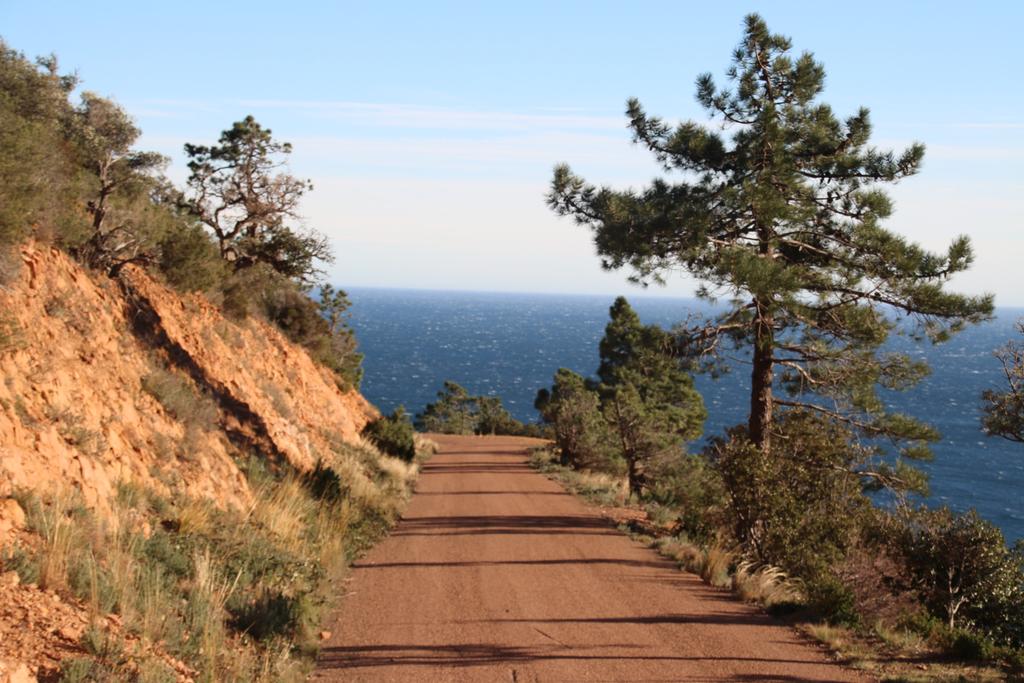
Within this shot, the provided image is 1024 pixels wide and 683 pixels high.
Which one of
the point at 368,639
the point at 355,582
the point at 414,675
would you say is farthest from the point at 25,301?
the point at 414,675

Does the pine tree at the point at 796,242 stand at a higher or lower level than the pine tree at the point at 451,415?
higher

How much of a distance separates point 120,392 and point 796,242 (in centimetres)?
1137

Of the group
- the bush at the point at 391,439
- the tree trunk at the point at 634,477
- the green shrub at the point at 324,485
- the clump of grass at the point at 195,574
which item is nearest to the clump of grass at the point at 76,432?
the clump of grass at the point at 195,574

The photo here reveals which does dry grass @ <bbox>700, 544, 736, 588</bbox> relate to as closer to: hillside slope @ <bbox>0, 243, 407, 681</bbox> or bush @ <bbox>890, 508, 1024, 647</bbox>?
bush @ <bbox>890, 508, 1024, 647</bbox>

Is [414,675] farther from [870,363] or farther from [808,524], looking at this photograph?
[870,363]

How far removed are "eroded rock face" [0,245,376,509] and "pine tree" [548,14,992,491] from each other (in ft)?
Answer: 25.7

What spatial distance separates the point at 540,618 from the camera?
951 centimetres

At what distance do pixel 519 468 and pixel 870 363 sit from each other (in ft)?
47.4

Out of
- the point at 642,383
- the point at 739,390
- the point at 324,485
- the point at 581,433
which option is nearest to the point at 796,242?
the point at 324,485

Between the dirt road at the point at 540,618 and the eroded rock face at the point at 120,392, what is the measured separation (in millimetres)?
3071

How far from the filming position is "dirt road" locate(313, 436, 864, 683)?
25.9 feet

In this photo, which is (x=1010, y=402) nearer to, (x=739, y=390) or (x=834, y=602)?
(x=834, y=602)

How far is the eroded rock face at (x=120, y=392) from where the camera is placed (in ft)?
28.3

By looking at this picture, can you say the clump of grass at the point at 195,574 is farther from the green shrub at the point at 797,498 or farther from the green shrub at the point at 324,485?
the green shrub at the point at 797,498
